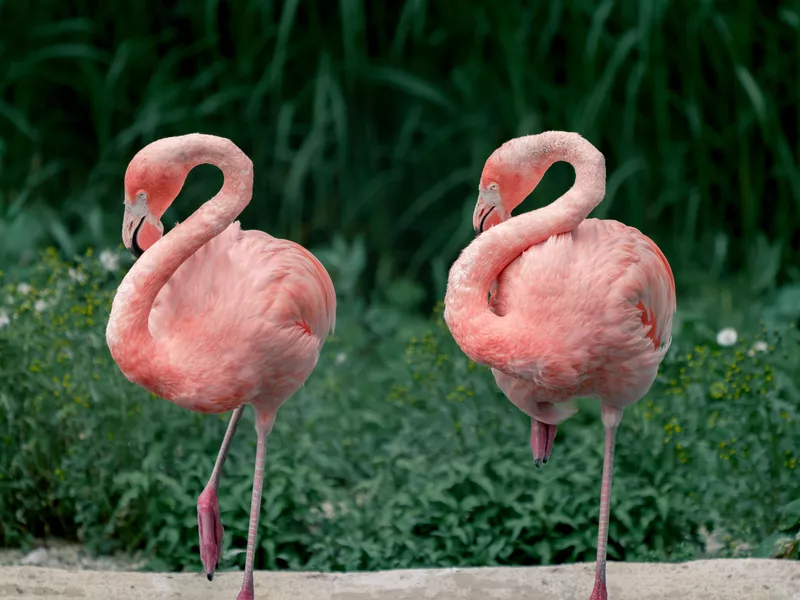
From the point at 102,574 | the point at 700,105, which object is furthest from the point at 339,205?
the point at 102,574

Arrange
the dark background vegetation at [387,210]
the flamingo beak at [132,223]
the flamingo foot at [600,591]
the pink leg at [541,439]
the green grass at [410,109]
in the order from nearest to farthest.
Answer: the flamingo beak at [132,223] < the flamingo foot at [600,591] < the pink leg at [541,439] < the dark background vegetation at [387,210] < the green grass at [410,109]

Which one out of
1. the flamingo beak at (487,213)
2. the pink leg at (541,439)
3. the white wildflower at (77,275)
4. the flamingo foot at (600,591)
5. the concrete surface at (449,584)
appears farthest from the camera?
the white wildflower at (77,275)

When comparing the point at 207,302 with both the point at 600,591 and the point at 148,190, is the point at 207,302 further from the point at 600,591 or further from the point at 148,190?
the point at 600,591

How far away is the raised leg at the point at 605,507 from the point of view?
12.3ft

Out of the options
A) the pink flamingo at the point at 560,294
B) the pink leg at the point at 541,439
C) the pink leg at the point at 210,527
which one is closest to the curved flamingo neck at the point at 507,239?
the pink flamingo at the point at 560,294

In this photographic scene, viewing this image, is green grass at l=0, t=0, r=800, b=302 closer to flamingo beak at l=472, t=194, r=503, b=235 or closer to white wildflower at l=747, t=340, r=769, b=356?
white wildflower at l=747, t=340, r=769, b=356

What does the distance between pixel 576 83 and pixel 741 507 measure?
262 centimetres

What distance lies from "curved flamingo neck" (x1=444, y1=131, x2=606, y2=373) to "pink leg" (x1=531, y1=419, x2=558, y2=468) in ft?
1.88

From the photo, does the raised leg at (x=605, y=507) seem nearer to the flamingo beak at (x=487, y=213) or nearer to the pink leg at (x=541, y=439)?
the pink leg at (x=541, y=439)

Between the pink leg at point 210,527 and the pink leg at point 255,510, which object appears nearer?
the pink leg at point 255,510

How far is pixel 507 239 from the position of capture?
370 centimetres

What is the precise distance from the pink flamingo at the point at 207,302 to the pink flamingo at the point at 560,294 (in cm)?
47

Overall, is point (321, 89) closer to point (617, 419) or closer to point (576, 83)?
point (576, 83)

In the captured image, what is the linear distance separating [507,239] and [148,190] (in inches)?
38.3
